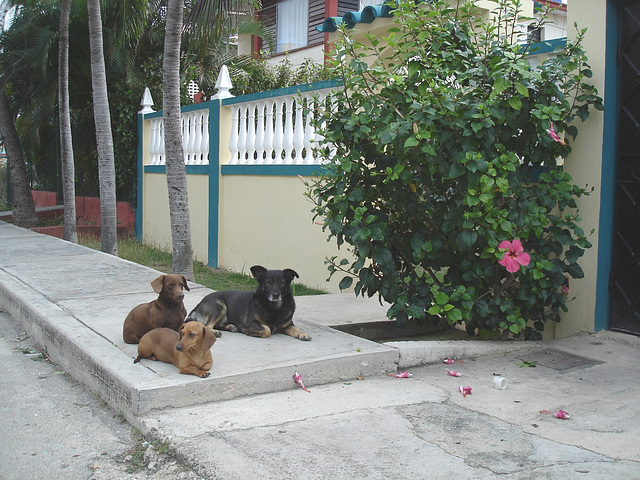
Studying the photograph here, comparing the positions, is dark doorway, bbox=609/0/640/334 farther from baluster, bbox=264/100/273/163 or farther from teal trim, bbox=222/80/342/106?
baluster, bbox=264/100/273/163

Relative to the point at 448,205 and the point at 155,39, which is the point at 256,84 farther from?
the point at 448,205

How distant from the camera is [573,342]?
17.7 feet

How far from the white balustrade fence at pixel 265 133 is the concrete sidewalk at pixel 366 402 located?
3006 mm

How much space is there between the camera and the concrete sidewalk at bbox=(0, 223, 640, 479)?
3.25 m

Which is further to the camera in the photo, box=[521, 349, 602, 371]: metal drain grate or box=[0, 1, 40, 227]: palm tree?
box=[0, 1, 40, 227]: palm tree

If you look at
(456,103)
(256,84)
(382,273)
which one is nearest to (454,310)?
(382,273)

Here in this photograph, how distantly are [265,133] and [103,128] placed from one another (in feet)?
9.78

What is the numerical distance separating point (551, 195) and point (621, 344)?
1.30 meters

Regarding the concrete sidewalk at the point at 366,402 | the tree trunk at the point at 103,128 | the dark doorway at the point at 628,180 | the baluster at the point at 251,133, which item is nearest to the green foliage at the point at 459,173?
the dark doorway at the point at 628,180

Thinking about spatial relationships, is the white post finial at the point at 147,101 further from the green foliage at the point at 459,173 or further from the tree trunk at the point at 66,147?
the green foliage at the point at 459,173

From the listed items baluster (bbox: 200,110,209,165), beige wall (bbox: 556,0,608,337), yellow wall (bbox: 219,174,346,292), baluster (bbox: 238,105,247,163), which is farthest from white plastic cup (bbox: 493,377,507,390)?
baluster (bbox: 200,110,209,165)

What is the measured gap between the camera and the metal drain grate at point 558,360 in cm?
489

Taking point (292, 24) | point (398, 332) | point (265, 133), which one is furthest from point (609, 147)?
point (292, 24)

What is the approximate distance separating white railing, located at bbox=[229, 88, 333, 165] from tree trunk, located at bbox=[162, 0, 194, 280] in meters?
1.38
